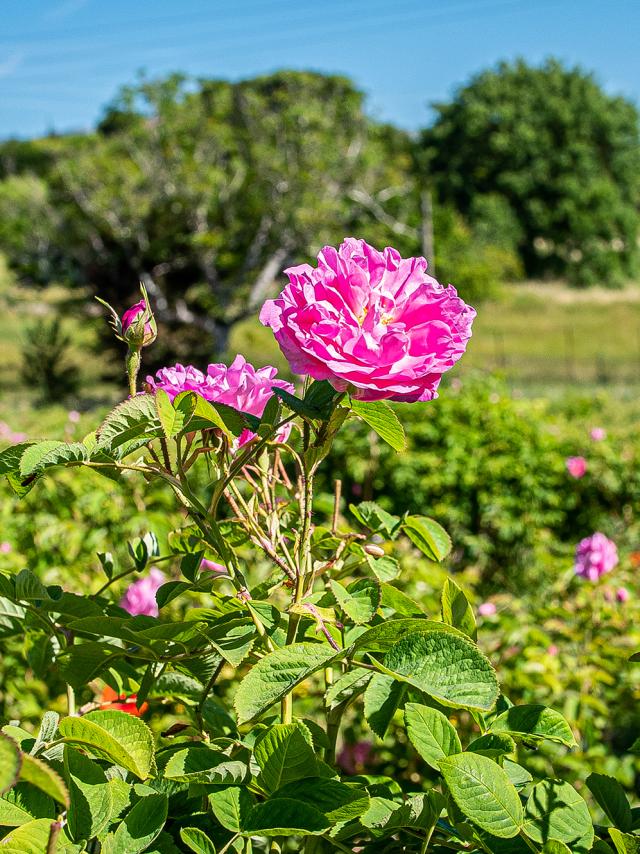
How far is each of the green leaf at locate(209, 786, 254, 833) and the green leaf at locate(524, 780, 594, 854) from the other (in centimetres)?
17

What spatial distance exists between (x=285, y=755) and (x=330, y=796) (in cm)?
4

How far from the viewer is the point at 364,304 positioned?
52 cm

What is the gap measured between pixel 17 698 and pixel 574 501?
2.91m

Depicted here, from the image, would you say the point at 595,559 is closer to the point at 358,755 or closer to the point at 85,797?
the point at 358,755

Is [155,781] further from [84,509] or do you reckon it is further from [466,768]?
[84,509]

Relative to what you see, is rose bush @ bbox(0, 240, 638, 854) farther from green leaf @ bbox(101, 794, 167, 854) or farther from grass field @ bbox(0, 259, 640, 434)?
grass field @ bbox(0, 259, 640, 434)

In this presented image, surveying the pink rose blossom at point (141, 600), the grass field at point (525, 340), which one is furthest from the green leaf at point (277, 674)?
the grass field at point (525, 340)

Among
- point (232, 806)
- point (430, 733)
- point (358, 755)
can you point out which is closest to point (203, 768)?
point (232, 806)

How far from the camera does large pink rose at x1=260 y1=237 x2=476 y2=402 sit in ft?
1.62

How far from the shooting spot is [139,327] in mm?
581

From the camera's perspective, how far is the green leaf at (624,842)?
19.2 inches

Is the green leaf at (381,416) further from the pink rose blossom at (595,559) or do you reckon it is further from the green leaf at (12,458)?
the pink rose blossom at (595,559)

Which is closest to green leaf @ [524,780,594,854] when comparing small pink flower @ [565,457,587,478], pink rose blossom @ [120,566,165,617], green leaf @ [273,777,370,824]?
green leaf @ [273,777,370,824]

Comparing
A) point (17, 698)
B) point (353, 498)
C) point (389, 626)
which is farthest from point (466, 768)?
point (353, 498)
